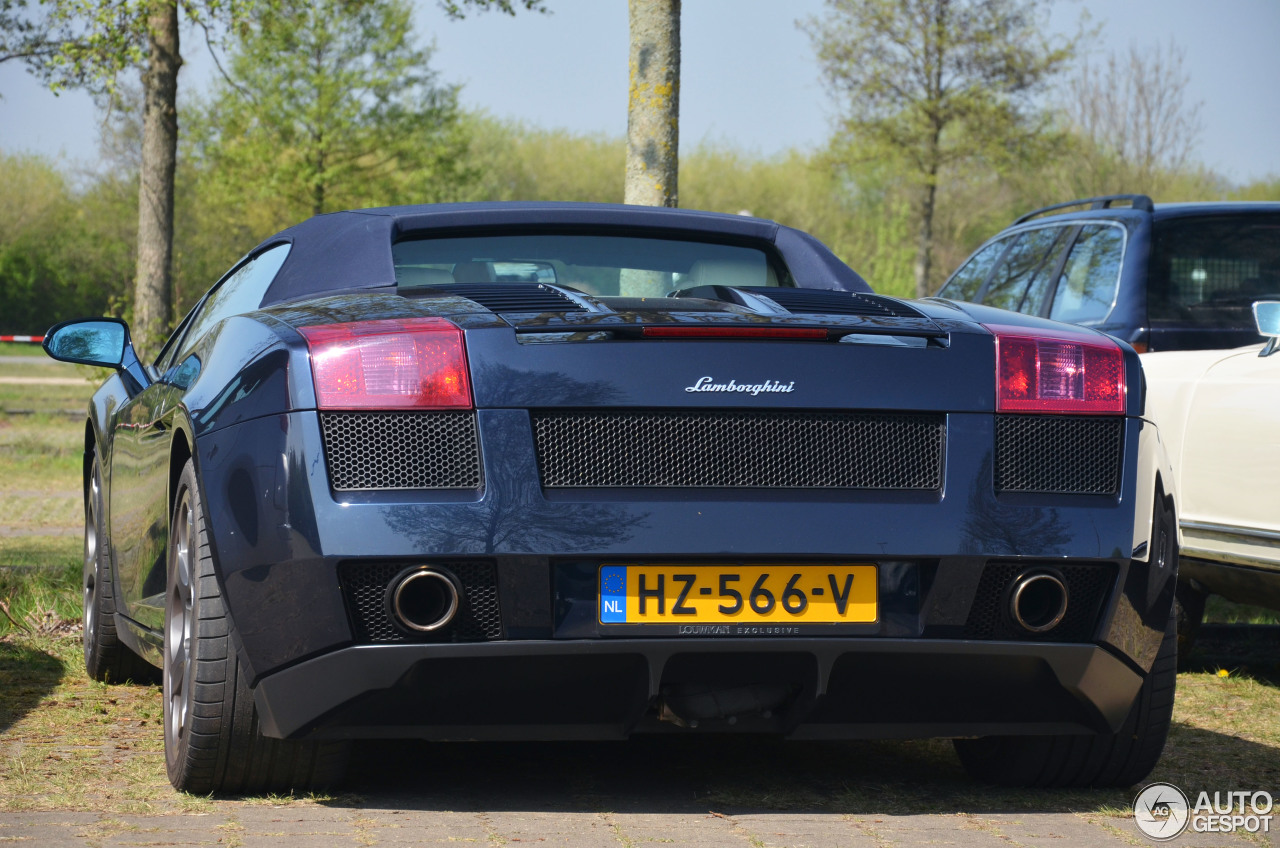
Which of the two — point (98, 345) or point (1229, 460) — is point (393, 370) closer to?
point (98, 345)

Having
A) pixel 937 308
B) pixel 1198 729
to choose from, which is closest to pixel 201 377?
pixel 937 308

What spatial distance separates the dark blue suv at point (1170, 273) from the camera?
6652 millimetres

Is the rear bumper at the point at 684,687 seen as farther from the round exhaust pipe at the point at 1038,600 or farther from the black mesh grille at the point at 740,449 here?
the black mesh grille at the point at 740,449

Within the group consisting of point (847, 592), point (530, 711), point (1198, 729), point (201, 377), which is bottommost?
point (1198, 729)

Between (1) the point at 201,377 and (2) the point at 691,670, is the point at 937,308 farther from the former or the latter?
(1) the point at 201,377

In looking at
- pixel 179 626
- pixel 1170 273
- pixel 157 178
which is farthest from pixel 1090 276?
pixel 157 178

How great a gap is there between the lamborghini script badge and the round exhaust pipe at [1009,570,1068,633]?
2.06 feet

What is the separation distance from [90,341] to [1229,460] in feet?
12.2

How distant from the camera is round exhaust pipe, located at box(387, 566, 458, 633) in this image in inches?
117

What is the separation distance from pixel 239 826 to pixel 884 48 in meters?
30.0

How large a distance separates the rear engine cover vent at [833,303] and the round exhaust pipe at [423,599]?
970 millimetres

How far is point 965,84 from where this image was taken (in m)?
31.3

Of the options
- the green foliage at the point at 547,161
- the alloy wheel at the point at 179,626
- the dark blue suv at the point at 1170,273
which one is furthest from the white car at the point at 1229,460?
the green foliage at the point at 547,161

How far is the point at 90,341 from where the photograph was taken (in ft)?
16.5
